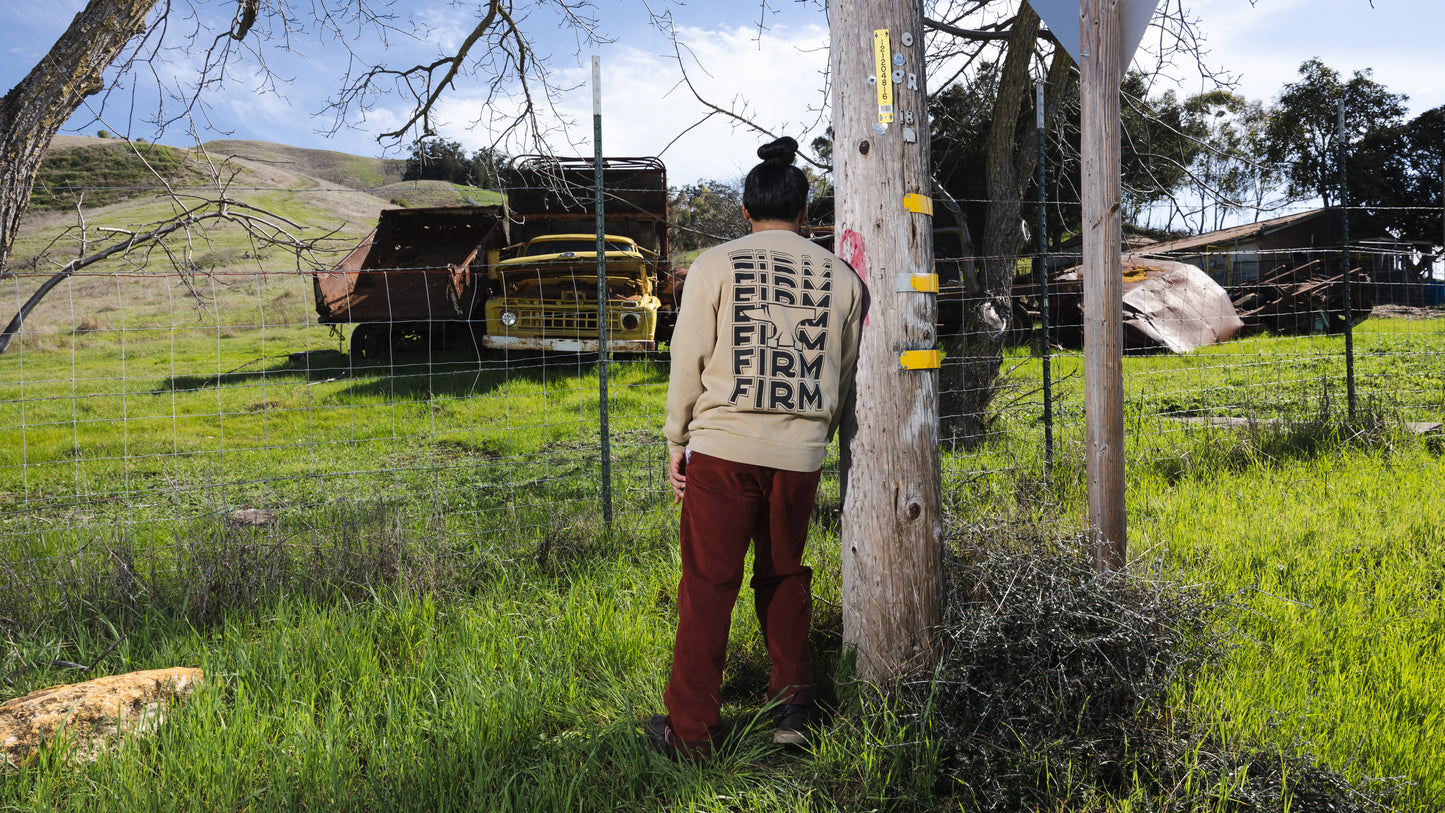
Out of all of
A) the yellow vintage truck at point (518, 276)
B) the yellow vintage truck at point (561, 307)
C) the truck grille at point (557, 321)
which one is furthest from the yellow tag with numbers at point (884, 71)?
the truck grille at point (557, 321)

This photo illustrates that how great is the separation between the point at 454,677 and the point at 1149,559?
10.3 feet

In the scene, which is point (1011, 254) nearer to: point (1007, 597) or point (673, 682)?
point (1007, 597)

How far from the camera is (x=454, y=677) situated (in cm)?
314

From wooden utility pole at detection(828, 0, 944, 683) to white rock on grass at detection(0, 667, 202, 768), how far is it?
2571mm

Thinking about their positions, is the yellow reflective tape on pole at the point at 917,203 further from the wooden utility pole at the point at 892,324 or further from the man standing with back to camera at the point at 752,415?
the man standing with back to camera at the point at 752,415

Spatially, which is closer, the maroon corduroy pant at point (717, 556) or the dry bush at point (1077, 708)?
the dry bush at point (1077, 708)

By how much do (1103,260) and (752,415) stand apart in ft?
5.72

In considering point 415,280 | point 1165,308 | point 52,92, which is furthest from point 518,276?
point 1165,308

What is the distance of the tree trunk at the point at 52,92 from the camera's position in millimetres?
4430

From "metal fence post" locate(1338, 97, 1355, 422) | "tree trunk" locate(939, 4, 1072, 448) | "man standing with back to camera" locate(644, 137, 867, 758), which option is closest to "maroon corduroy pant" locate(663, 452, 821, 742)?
"man standing with back to camera" locate(644, 137, 867, 758)

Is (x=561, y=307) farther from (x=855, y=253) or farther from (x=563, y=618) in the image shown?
(x=855, y=253)

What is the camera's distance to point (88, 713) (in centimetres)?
298

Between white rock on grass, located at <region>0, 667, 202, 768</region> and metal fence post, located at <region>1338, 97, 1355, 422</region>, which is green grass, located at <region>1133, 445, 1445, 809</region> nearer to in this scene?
metal fence post, located at <region>1338, 97, 1355, 422</region>

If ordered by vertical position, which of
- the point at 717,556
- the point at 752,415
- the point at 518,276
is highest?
the point at 518,276
